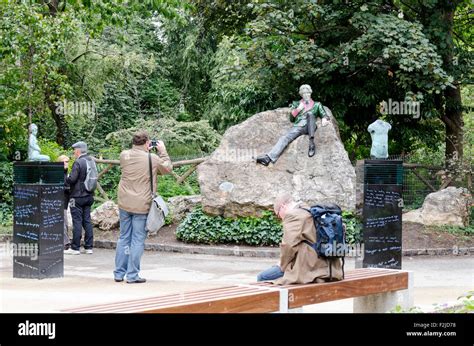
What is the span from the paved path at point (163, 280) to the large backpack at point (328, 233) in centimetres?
137

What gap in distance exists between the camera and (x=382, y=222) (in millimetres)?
11367

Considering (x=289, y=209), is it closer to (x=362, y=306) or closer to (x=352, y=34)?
(x=362, y=306)

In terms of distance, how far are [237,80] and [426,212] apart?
20.2 feet

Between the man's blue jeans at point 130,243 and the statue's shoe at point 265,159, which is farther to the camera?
the statue's shoe at point 265,159

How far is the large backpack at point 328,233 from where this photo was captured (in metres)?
7.57

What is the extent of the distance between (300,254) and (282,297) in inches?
22.3

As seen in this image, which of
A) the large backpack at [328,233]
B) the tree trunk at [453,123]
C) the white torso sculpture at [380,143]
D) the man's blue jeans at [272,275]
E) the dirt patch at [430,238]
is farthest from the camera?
the tree trunk at [453,123]

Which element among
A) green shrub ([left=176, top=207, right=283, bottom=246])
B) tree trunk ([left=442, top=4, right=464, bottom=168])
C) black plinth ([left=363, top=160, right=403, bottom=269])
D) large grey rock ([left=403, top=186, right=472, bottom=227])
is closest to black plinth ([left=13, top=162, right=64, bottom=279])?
black plinth ([left=363, top=160, right=403, bottom=269])

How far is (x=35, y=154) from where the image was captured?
1274 centimetres

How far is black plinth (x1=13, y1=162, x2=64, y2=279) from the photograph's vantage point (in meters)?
11.5

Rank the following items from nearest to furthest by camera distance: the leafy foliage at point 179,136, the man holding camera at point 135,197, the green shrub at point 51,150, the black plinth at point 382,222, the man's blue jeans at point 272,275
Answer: the man's blue jeans at point 272,275, the man holding camera at point 135,197, the black plinth at point 382,222, the green shrub at point 51,150, the leafy foliage at point 179,136

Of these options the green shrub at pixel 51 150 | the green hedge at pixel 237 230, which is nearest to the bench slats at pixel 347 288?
the green hedge at pixel 237 230

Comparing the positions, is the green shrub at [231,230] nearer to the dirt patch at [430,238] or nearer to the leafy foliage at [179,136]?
the dirt patch at [430,238]

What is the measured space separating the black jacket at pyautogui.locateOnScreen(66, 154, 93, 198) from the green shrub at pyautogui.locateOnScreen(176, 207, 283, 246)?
8.62ft
